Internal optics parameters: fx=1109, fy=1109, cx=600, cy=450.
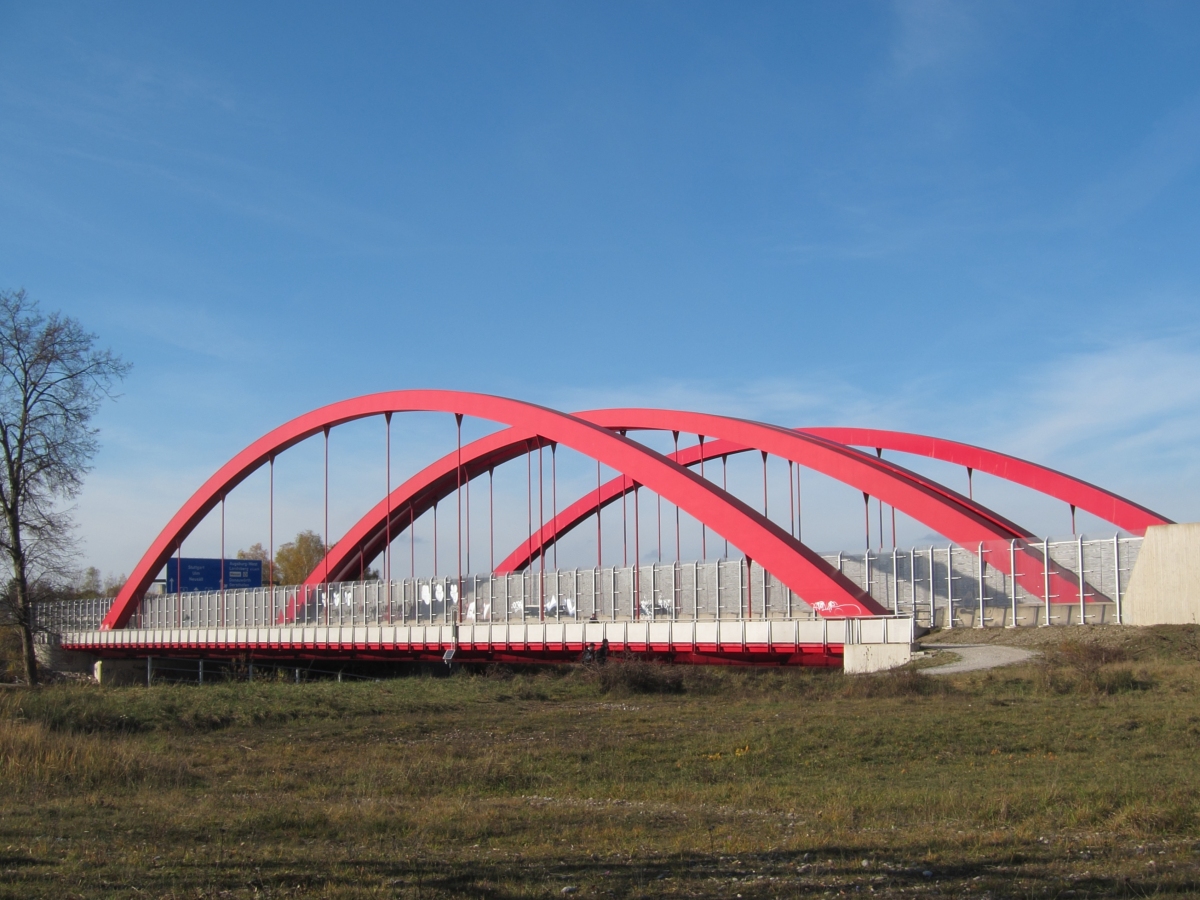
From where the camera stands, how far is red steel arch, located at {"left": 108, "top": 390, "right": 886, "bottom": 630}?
98.2 ft

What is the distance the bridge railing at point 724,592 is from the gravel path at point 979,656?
14.7 feet

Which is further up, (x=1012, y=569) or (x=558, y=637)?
(x=1012, y=569)

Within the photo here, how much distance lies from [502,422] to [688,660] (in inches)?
530

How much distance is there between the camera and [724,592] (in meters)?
34.8

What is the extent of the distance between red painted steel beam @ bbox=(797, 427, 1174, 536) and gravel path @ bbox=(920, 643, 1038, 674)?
1318cm

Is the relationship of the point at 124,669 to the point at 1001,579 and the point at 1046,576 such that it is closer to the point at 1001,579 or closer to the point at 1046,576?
the point at 1001,579

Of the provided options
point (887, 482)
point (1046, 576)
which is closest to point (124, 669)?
point (887, 482)

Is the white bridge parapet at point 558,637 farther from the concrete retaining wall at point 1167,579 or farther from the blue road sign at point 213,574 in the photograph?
the blue road sign at point 213,574

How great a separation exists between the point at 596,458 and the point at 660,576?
4474mm

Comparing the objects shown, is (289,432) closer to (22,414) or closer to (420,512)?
(420,512)

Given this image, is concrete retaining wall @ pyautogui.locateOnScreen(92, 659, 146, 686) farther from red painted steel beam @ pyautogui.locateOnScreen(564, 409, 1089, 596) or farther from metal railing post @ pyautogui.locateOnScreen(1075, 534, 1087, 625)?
metal railing post @ pyautogui.locateOnScreen(1075, 534, 1087, 625)

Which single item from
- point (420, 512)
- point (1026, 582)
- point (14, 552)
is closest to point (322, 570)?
point (420, 512)

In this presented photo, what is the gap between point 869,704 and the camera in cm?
1866

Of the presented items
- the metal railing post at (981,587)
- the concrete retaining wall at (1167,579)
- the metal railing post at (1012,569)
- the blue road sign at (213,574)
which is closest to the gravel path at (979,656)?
the concrete retaining wall at (1167,579)
